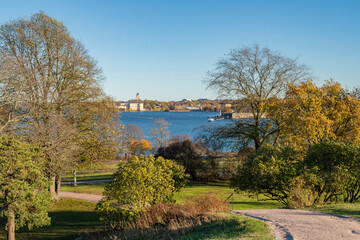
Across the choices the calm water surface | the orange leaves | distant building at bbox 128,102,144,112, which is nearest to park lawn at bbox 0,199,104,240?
the orange leaves

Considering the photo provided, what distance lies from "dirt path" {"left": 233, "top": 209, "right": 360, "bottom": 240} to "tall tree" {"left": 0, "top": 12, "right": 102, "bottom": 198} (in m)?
11.1

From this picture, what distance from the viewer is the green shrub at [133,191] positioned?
1226 cm

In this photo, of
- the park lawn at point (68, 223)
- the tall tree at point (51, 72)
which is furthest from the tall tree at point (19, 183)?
the tall tree at point (51, 72)

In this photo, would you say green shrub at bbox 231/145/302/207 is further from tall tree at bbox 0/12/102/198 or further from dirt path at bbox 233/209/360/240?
tall tree at bbox 0/12/102/198

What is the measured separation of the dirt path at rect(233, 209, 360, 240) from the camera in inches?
327

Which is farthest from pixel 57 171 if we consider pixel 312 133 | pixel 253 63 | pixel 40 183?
pixel 253 63

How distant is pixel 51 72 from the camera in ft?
65.0

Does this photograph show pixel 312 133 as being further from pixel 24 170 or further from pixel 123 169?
pixel 24 170

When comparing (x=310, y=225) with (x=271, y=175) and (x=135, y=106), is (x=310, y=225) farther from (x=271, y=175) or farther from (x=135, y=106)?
(x=135, y=106)

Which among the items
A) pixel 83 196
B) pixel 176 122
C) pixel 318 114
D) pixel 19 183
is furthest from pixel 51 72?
pixel 176 122

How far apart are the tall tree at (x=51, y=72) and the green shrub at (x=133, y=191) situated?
502 centimetres

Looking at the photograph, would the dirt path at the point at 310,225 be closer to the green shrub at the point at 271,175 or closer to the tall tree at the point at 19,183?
the green shrub at the point at 271,175

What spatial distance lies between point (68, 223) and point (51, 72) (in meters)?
9.68

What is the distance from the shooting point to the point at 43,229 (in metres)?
14.7
